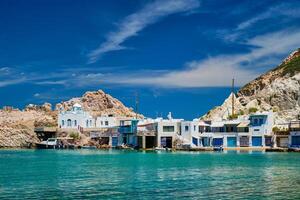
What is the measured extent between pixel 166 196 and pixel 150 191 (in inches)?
75.5

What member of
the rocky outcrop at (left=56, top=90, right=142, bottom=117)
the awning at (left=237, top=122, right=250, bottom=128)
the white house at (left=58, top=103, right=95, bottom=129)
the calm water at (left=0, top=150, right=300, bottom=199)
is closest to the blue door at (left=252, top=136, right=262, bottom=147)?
the awning at (left=237, top=122, right=250, bottom=128)

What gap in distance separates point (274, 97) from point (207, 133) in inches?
991

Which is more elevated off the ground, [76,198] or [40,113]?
[40,113]

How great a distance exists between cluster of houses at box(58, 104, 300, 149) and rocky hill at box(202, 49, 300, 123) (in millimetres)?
11448

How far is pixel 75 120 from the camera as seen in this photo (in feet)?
336

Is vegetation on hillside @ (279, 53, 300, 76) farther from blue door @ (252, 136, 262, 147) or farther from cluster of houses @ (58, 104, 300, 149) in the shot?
blue door @ (252, 136, 262, 147)

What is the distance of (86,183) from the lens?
28.5 meters

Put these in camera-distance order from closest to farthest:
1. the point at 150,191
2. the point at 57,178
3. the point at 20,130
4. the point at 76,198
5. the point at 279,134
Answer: the point at 76,198, the point at 150,191, the point at 57,178, the point at 279,134, the point at 20,130

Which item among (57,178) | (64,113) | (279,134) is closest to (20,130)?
(64,113)

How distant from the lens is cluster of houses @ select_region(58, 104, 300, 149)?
79062 millimetres

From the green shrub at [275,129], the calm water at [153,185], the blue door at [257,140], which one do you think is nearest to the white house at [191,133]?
the blue door at [257,140]

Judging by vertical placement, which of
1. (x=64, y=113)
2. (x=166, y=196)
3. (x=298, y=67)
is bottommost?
(x=166, y=196)

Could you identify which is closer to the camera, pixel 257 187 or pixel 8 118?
pixel 257 187

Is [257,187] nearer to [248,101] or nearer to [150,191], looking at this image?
[150,191]
